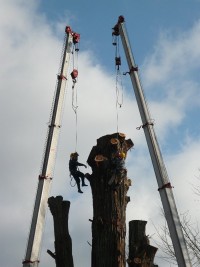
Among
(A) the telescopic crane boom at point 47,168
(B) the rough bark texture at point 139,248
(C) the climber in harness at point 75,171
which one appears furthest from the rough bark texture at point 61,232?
(C) the climber in harness at point 75,171

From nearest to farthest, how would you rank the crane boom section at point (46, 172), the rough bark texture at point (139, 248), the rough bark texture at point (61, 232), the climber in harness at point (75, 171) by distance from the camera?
1. the rough bark texture at point (139, 248)
2. the rough bark texture at point (61, 232)
3. the crane boom section at point (46, 172)
4. the climber in harness at point (75, 171)

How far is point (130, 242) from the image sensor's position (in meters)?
6.62

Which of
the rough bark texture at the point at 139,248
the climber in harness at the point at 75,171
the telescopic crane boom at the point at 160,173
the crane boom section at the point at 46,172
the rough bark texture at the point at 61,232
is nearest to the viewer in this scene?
the rough bark texture at the point at 139,248

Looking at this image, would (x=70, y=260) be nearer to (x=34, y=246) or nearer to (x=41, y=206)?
(x=34, y=246)

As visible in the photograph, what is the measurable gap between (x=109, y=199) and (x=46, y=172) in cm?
296

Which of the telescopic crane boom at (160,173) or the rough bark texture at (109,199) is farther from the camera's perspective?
the telescopic crane boom at (160,173)

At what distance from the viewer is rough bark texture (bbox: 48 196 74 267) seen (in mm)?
6480

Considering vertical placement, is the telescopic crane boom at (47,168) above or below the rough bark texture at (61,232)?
above

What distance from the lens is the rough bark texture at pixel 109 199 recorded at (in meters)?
6.32

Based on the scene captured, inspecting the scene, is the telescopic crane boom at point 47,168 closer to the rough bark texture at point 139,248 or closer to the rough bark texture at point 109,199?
the rough bark texture at point 109,199

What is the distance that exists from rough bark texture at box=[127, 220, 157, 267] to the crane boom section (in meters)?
2.55

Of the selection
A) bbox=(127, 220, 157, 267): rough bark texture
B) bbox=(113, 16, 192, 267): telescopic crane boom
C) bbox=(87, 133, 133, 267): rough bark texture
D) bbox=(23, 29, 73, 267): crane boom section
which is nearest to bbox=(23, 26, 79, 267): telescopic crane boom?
bbox=(23, 29, 73, 267): crane boom section

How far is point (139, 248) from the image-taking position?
21.2 feet

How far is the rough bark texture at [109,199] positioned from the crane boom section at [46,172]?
2.16 meters
